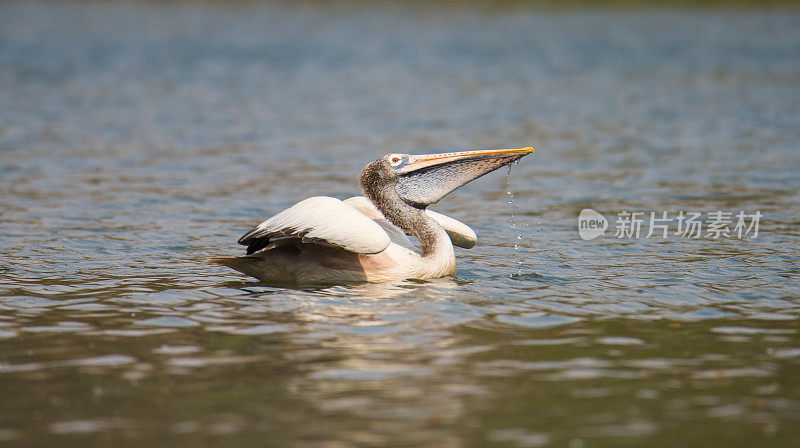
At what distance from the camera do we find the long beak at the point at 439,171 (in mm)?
8227

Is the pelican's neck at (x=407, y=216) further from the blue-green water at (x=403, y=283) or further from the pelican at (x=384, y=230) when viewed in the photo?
the blue-green water at (x=403, y=283)

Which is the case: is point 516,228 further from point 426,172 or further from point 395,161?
point 395,161

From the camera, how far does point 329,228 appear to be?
7652 millimetres

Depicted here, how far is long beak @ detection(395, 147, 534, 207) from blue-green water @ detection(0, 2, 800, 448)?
778 mm

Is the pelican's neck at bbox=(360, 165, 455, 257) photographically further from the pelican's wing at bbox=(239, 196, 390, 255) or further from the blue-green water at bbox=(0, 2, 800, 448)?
the pelican's wing at bbox=(239, 196, 390, 255)

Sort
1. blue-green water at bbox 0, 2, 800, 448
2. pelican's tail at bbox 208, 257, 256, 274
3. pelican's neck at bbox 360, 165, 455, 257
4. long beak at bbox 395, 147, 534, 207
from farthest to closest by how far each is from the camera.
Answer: pelican's neck at bbox 360, 165, 455, 257 < long beak at bbox 395, 147, 534, 207 < pelican's tail at bbox 208, 257, 256, 274 < blue-green water at bbox 0, 2, 800, 448

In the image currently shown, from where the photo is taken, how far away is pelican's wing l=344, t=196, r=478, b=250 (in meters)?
8.61

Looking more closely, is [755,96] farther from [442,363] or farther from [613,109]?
[442,363]

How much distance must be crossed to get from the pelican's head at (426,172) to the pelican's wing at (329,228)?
1.92 ft

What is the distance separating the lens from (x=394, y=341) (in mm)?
6465

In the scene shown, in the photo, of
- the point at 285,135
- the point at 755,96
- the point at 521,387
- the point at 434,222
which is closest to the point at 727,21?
the point at 755,96

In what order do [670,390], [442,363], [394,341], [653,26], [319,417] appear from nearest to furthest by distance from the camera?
[319,417], [670,390], [442,363], [394,341], [653,26]

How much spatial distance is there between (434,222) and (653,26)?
3572 centimetres

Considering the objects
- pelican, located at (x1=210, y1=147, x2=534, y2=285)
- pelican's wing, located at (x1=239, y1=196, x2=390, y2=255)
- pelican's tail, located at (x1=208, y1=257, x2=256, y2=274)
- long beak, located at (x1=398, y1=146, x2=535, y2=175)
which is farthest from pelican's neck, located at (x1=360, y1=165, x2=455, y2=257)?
pelican's tail, located at (x1=208, y1=257, x2=256, y2=274)
